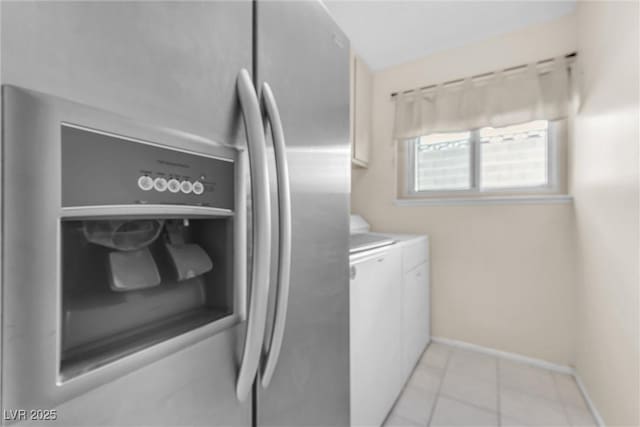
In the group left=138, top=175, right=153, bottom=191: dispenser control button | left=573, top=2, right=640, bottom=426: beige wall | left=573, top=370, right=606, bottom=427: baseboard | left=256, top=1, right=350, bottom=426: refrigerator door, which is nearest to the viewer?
left=138, top=175, right=153, bottom=191: dispenser control button

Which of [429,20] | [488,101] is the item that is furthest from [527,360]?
[429,20]

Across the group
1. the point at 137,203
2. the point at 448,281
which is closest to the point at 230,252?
the point at 137,203

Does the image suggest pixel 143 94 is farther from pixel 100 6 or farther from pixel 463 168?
pixel 463 168

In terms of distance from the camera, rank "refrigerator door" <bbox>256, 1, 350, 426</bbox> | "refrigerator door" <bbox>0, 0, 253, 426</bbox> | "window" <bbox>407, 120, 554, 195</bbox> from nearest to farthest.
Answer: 1. "refrigerator door" <bbox>0, 0, 253, 426</bbox>
2. "refrigerator door" <bbox>256, 1, 350, 426</bbox>
3. "window" <bbox>407, 120, 554, 195</bbox>

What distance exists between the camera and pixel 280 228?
546mm

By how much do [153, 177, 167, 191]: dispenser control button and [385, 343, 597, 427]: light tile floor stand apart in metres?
1.64

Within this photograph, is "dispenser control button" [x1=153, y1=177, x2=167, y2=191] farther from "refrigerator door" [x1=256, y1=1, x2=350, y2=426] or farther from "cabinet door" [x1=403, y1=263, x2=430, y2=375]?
"cabinet door" [x1=403, y1=263, x2=430, y2=375]

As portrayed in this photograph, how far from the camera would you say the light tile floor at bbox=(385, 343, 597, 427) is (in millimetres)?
1462

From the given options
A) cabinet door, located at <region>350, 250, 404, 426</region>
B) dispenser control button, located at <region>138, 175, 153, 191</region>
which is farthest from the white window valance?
dispenser control button, located at <region>138, 175, 153, 191</region>

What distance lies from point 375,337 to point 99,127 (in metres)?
1.25

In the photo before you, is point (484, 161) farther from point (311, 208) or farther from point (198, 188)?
point (198, 188)

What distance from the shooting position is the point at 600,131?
54.9 inches

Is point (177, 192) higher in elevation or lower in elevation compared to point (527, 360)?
higher

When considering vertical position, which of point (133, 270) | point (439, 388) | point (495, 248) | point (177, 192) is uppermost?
point (177, 192)
